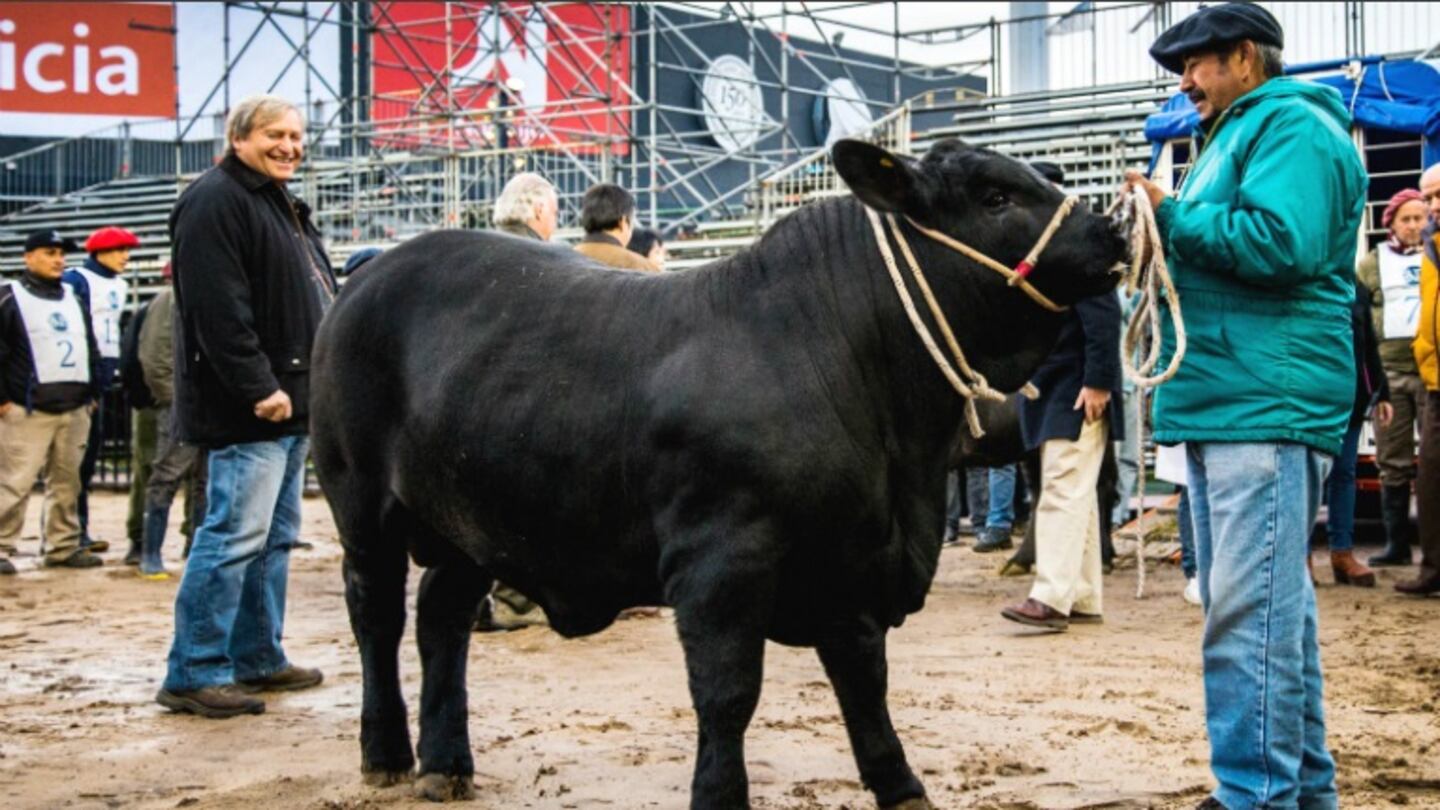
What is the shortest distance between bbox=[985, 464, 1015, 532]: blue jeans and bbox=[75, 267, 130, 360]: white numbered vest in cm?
673

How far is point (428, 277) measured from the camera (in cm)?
513

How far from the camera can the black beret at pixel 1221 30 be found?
4.32 metres

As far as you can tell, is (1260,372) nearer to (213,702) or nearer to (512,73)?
(213,702)

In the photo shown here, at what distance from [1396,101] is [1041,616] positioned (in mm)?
6843

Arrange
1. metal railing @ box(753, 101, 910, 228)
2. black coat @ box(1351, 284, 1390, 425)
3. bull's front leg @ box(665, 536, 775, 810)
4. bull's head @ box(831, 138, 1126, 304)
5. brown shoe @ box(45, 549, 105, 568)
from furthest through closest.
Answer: metal railing @ box(753, 101, 910, 228) < brown shoe @ box(45, 549, 105, 568) < black coat @ box(1351, 284, 1390, 425) < bull's head @ box(831, 138, 1126, 304) < bull's front leg @ box(665, 536, 775, 810)

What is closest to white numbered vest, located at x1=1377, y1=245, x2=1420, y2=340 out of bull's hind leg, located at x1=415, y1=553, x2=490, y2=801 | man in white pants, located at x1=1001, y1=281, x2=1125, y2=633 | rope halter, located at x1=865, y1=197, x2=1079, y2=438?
man in white pants, located at x1=1001, y1=281, x2=1125, y2=633

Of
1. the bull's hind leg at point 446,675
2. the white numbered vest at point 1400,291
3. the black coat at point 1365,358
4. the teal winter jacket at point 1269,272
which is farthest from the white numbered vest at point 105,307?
the teal winter jacket at point 1269,272

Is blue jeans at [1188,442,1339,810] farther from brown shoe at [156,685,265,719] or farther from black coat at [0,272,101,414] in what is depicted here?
black coat at [0,272,101,414]

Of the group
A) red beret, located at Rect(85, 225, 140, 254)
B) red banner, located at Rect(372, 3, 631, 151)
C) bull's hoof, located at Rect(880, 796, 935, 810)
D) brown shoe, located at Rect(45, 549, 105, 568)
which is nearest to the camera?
bull's hoof, located at Rect(880, 796, 935, 810)

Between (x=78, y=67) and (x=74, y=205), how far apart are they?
368 centimetres

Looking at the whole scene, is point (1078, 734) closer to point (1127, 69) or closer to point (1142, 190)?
point (1142, 190)

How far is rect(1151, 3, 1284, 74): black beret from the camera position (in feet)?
14.2

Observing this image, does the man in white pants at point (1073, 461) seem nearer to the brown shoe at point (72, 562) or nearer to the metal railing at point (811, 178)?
the brown shoe at point (72, 562)

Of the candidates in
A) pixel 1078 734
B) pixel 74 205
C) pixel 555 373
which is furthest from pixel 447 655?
pixel 74 205
